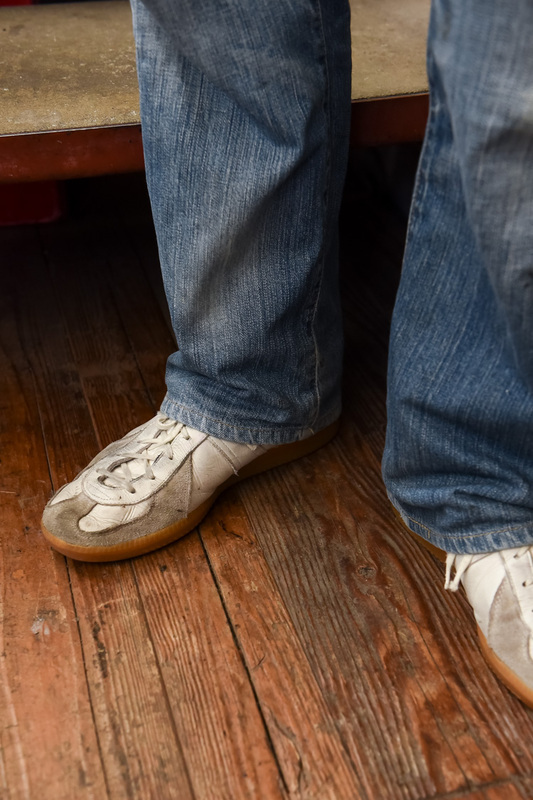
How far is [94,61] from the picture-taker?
40.1 inches

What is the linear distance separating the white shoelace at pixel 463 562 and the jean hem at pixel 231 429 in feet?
0.80

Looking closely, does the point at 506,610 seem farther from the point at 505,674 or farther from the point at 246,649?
the point at 246,649

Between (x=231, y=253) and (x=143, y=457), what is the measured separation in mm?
259

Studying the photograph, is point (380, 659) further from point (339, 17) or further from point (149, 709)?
point (339, 17)

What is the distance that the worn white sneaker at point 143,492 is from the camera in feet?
2.59

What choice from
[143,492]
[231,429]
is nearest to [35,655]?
[143,492]

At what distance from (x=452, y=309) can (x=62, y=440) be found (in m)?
0.58

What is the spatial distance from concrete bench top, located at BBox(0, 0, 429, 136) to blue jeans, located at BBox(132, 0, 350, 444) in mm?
201

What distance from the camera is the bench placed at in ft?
2.81

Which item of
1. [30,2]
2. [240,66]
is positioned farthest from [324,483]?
[30,2]

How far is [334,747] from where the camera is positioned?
63cm

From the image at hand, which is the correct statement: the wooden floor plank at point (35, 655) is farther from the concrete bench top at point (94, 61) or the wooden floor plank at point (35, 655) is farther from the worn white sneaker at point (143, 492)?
the concrete bench top at point (94, 61)

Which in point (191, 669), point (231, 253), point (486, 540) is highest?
point (231, 253)

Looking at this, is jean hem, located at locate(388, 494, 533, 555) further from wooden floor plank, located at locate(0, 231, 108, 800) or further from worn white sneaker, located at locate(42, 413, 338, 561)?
wooden floor plank, located at locate(0, 231, 108, 800)
